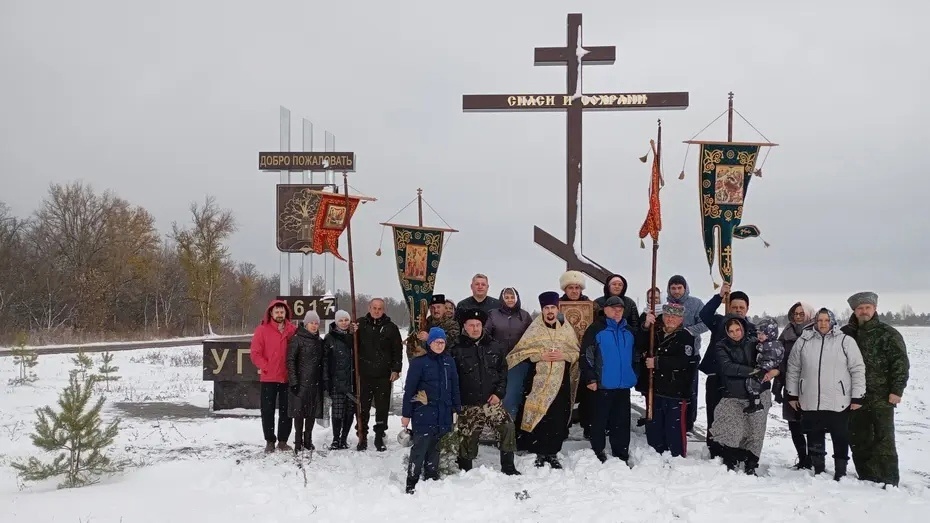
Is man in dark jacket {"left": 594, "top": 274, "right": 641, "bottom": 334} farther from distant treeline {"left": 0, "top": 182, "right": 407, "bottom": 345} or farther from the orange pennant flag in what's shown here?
distant treeline {"left": 0, "top": 182, "right": 407, "bottom": 345}

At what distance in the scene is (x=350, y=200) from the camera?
8297 millimetres

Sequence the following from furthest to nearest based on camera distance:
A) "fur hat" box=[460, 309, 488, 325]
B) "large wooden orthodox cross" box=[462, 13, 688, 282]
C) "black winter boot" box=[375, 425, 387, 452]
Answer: "large wooden orthodox cross" box=[462, 13, 688, 282], "black winter boot" box=[375, 425, 387, 452], "fur hat" box=[460, 309, 488, 325]

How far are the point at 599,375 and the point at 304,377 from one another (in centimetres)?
340

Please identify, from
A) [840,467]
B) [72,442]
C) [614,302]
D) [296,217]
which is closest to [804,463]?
[840,467]

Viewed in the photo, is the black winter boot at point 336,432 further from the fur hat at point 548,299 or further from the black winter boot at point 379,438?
the fur hat at point 548,299

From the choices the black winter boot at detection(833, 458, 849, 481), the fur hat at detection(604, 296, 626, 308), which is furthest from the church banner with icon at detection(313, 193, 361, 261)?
the black winter boot at detection(833, 458, 849, 481)

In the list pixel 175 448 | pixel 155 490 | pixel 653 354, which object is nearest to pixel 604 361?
pixel 653 354

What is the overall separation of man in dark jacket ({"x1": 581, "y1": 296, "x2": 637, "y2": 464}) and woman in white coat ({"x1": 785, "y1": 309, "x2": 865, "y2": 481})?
5.50 feet

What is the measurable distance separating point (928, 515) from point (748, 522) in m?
1.48

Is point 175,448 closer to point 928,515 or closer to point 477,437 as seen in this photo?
point 477,437

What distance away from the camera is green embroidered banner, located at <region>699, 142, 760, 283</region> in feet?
24.7

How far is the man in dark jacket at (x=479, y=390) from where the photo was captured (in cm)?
663

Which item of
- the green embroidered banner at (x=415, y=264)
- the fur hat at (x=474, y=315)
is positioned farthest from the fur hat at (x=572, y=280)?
the green embroidered banner at (x=415, y=264)

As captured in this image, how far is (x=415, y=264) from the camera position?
8617mm
